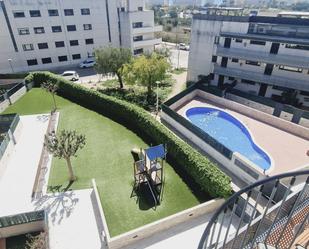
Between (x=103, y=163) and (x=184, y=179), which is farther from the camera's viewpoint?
(x=103, y=163)

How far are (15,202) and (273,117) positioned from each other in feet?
82.2

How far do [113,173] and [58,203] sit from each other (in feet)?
15.1

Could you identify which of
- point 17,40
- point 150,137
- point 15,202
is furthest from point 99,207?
point 17,40

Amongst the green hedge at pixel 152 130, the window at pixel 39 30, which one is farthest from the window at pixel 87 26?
the green hedge at pixel 152 130

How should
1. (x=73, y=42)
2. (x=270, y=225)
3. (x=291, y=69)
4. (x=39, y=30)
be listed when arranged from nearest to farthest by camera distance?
(x=270, y=225), (x=291, y=69), (x=39, y=30), (x=73, y=42)

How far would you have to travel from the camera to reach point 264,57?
28.3 meters

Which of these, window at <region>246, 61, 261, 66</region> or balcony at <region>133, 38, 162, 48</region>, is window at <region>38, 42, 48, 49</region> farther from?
window at <region>246, 61, 261, 66</region>

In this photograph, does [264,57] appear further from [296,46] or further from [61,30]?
[61,30]

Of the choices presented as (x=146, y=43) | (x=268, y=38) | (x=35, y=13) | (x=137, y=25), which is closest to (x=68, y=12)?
(x=35, y=13)

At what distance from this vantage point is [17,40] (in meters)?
40.6

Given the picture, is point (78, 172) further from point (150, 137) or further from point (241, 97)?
point (241, 97)

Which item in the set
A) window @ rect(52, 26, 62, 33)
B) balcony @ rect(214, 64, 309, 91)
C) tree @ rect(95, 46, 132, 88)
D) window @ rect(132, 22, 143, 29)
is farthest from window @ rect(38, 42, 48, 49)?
balcony @ rect(214, 64, 309, 91)

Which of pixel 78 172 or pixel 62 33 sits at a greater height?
pixel 62 33

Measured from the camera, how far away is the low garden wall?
1298cm
